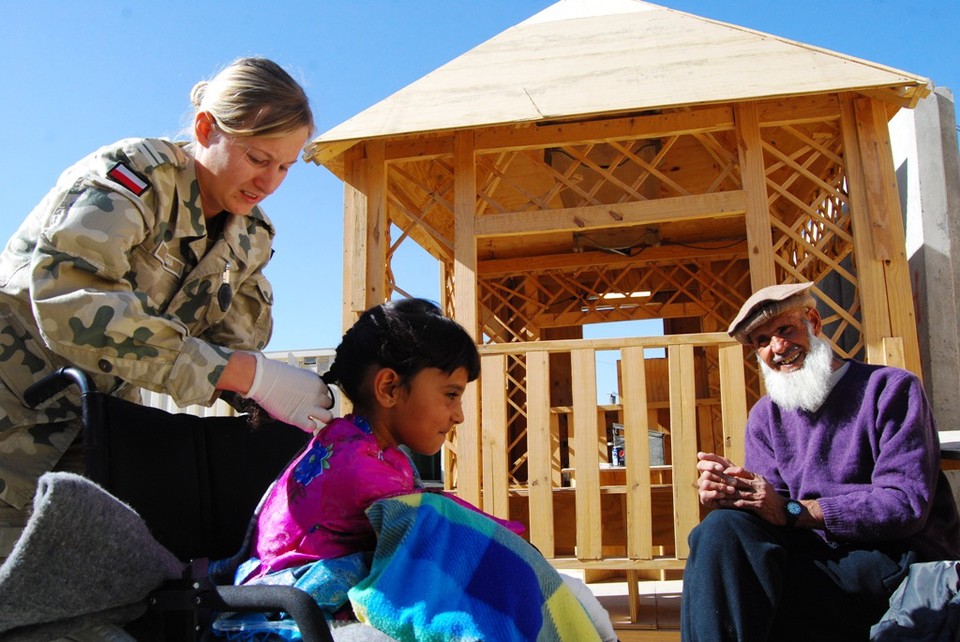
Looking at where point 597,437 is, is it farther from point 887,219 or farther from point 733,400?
point 887,219

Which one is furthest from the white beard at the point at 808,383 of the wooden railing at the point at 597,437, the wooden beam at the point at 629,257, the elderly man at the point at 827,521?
the wooden beam at the point at 629,257

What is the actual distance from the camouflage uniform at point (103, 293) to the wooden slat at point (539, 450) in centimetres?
281

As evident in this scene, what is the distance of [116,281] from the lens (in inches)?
63.6

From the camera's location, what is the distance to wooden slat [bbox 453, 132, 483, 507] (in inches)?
188

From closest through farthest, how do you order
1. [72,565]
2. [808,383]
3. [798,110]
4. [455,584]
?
[72,565] → [455,584] → [808,383] → [798,110]

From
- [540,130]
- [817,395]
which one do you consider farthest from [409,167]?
[817,395]

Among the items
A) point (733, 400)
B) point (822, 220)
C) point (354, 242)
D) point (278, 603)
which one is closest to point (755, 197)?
point (822, 220)

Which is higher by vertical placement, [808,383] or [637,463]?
[808,383]

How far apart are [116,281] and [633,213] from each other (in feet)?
12.9

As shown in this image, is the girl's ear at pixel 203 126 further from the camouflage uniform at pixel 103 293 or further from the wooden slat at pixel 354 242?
the wooden slat at pixel 354 242

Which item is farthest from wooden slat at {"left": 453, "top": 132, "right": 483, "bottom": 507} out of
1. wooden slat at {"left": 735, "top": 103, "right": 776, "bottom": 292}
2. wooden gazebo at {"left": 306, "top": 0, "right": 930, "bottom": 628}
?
wooden slat at {"left": 735, "top": 103, "right": 776, "bottom": 292}

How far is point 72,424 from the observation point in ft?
5.53

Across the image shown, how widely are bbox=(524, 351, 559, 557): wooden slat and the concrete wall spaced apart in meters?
2.37

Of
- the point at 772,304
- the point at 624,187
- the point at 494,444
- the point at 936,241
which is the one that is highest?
the point at 624,187
